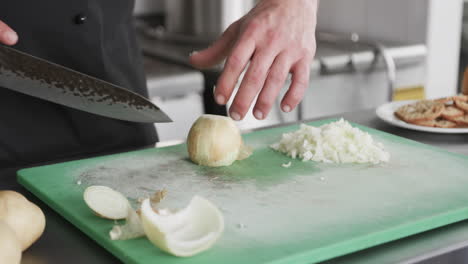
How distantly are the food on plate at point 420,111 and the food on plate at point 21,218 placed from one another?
79 centimetres

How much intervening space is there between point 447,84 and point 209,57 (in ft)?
6.13

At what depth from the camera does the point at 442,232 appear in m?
0.82

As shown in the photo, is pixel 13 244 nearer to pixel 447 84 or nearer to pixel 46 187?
pixel 46 187

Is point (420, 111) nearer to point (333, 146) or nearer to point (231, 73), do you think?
point (333, 146)

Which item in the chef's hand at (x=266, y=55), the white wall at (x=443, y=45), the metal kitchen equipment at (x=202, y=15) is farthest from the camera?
the metal kitchen equipment at (x=202, y=15)

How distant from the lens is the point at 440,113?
125cm

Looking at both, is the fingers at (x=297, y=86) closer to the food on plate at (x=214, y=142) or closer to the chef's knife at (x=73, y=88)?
the food on plate at (x=214, y=142)

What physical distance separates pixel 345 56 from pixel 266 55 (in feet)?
4.58

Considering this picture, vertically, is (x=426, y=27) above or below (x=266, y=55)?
below

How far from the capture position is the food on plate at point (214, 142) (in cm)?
101

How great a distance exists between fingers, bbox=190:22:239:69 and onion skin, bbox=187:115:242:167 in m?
0.12

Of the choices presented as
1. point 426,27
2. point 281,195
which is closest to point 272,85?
point 281,195

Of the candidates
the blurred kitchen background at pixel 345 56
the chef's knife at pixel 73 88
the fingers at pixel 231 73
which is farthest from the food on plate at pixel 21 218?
the blurred kitchen background at pixel 345 56

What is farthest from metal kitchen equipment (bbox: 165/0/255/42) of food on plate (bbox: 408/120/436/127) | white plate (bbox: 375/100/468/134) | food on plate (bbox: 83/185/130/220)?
food on plate (bbox: 83/185/130/220)
